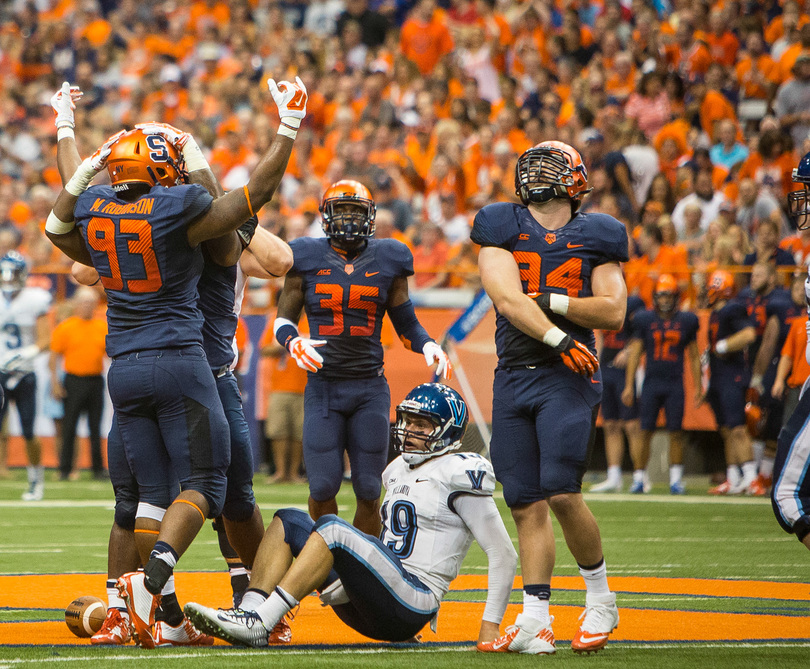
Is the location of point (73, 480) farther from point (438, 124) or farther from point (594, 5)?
point (594, 5)

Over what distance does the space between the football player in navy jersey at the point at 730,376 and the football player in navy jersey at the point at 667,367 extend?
0.67ft

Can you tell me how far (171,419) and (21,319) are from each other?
8639 mm

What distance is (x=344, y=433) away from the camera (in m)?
6.64

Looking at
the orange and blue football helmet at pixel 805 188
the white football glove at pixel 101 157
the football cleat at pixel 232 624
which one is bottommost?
the football cleat at pixel 232 624

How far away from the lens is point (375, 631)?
195 inches

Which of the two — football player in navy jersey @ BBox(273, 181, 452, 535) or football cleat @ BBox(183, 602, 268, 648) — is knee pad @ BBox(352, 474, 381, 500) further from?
football cleat @ BBox(183, 602, 268, 648)

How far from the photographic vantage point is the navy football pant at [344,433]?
21.3 feet

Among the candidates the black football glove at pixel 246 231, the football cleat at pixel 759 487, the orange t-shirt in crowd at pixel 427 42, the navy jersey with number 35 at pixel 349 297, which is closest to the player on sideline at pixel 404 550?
the black football glove at pixel 246 231

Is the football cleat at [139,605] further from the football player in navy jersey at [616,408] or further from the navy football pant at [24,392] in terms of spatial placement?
the football player in navy jersey at [616,408]

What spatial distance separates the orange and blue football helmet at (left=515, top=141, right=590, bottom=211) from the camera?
521 cm

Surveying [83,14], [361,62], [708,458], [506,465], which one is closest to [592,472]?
[708,458]

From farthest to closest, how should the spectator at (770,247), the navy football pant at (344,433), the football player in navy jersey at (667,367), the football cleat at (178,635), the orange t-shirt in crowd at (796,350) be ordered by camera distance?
the football player in navy jersey at (667,367) < the spectator at (770,247) < the orange t-shirt in crowd at (796,350) < the navy football pant at (344,433) < the football cleat at (178,635)

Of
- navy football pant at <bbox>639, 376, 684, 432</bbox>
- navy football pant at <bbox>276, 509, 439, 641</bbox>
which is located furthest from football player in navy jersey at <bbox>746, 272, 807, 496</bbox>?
navy football pant at <bbox>276, 509, 439, 641</bbox>

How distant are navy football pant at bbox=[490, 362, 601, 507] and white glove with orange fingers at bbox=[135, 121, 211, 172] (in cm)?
158
